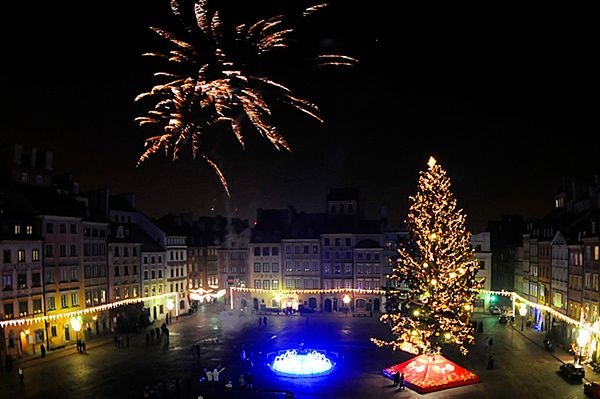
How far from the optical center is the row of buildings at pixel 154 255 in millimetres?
51000

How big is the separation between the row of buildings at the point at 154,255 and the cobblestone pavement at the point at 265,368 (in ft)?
20.5

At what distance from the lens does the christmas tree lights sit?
36.2 metres

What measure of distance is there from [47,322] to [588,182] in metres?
54.6

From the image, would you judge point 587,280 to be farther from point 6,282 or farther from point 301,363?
point 6,282

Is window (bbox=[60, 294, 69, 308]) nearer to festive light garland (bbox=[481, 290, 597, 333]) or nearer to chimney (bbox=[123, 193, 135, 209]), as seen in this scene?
chimney (bbox=[123, 193, 135, 209])

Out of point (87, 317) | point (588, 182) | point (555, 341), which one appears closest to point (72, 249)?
point (87, 317)

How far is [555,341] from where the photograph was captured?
51.6m

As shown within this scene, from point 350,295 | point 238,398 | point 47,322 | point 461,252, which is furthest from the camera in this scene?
point 350,295

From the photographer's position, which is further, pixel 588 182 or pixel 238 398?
pixel 588 182

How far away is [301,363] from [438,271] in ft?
39.2

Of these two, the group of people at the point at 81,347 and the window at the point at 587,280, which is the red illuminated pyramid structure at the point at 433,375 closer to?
the window at the point at 587,280

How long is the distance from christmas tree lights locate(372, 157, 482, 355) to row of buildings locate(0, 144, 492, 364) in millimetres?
26148

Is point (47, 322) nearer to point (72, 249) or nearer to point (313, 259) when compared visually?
point (72, 249)

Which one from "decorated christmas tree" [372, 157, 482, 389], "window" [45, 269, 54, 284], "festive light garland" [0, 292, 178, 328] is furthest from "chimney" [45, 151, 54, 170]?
"decorated christmas tree" [372, 157, 482, 389]
